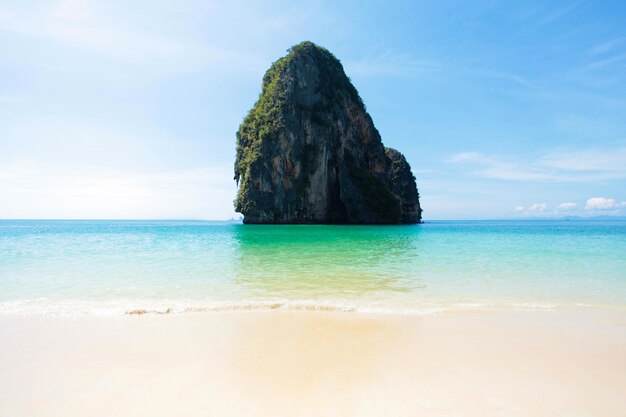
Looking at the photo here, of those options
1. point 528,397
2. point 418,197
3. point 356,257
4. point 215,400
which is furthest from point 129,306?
point 418,197

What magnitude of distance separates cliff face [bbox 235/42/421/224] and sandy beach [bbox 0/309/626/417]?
5048 cm

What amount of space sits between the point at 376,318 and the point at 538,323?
7.99ft

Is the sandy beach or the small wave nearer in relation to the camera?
the sandy beach

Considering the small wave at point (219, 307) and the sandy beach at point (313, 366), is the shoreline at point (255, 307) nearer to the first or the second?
the small wave at point (219, 307)

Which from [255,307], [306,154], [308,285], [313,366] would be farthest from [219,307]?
[306,154]

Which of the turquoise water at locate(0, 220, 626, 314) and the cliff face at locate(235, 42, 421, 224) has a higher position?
the cliff face at locate(235, 42, 421, 224)

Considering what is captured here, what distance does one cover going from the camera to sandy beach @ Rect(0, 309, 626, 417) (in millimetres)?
2865

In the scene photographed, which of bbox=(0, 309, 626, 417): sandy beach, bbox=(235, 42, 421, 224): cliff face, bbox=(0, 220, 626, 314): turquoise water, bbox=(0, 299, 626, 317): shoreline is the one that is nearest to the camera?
bbox=(0, 309, 626, 417): sandy beach

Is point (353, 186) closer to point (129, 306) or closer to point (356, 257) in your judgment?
point (356, 257)

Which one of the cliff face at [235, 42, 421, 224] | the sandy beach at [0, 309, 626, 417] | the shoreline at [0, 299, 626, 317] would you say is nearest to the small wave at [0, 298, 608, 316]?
the shoreline at [0, 299, 626, 317]

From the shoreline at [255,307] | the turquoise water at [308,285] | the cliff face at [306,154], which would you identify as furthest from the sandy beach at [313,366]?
the cliff face at [306,154]

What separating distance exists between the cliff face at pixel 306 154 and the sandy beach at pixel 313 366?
5048cm

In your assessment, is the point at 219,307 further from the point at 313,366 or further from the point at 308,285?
the point at 313,366

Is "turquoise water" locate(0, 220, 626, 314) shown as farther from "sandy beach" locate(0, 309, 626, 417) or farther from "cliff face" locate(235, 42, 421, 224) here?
"cliff face" locate(235, 42, 421, 224)
